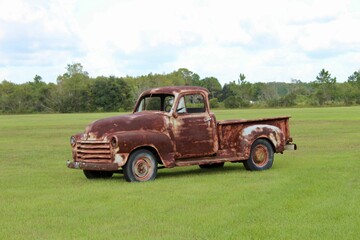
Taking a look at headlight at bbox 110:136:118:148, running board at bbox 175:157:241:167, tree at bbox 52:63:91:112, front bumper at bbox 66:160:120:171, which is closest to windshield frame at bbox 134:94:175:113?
running board at bbox 175:157:241:167

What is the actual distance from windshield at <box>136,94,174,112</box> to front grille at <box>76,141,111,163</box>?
2022 millimetres

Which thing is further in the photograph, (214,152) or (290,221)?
(214,152)

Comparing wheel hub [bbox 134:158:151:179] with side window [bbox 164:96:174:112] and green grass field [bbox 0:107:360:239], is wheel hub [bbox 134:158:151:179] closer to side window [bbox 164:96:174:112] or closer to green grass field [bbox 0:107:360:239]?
green grass field [bbox 0:107:360:239]

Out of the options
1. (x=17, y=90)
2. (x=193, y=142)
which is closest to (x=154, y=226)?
(x=193, y=142)

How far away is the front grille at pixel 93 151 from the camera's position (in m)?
15.2

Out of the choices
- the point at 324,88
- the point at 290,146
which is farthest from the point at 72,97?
the point at 290,146

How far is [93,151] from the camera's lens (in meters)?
15.6

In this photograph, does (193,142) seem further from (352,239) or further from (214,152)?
(352,239)

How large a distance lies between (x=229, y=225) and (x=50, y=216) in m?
2.91

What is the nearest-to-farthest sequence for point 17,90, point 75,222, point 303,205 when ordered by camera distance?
point 75,222, point 303,205, point 17,90

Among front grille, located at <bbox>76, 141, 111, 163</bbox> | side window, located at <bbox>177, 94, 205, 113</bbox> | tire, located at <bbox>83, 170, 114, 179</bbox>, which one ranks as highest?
side window, located at <bbox>177, 94, 205, 113</bbox>

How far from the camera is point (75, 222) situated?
1040 centimetres

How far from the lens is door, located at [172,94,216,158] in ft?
53.1

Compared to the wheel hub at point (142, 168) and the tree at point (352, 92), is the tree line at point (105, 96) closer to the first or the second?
the tree at point (352, 92)
